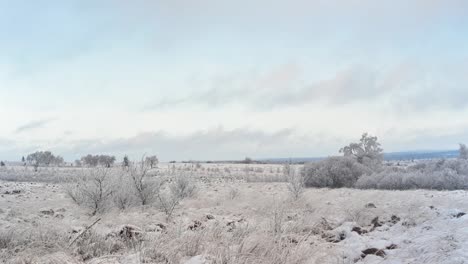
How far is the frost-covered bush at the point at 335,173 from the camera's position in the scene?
1069 inches

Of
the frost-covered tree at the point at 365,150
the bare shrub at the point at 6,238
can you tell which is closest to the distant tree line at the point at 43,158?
the frost-covered tree at the point at 365,150

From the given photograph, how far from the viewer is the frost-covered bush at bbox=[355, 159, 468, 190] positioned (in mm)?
20688

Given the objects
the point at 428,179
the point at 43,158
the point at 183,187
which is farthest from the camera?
the point at 43,158

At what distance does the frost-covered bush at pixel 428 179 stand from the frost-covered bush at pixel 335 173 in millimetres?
1860

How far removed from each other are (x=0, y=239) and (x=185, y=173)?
14.1 metres

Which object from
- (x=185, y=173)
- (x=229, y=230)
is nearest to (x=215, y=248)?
(x=229, y=230)

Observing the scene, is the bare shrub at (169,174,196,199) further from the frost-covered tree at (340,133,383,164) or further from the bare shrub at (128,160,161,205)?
the frost-covered tree at (340,133,383,164)

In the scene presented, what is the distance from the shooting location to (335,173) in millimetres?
27266

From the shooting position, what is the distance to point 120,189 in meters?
18.5

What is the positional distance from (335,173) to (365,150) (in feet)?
25.3

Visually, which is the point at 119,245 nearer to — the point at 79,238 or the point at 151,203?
the point at 79,238

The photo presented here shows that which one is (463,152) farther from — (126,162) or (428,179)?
(126,162)

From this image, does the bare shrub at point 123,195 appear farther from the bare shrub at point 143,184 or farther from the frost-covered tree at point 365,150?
the frost-covered tree at point 365,150

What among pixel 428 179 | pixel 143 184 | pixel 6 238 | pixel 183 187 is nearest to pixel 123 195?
pixel 143 184
